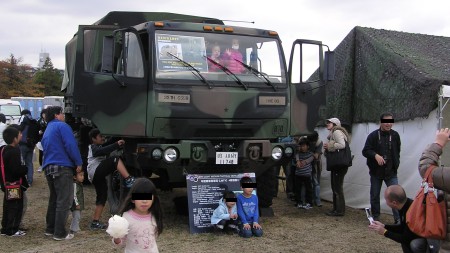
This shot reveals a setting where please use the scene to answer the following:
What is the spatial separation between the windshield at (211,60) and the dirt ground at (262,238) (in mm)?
2047

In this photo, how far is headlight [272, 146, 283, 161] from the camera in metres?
6.98

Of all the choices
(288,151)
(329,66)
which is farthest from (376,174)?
(329,66)

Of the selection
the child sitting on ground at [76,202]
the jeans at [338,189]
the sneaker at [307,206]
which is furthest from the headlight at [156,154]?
the sneaker at [307,206]

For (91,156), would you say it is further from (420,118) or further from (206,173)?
(420,118)

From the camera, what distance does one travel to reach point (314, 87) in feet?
24.5

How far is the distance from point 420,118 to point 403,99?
0.45m

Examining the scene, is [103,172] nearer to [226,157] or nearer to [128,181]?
[128,181]

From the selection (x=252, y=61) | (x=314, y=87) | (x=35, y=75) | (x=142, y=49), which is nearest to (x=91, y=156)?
(x=142, y=49)

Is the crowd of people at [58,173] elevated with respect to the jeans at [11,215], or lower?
elevated

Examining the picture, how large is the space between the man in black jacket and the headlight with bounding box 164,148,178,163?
302cm

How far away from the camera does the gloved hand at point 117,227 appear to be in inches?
125

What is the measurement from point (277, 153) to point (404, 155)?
2213mm

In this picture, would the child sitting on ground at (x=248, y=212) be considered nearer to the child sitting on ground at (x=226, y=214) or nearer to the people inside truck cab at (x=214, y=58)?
the child sitting on ground at (x=226, y=214)

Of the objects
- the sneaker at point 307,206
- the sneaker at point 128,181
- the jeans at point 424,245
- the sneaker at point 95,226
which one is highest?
the sneaker at point 128,181
